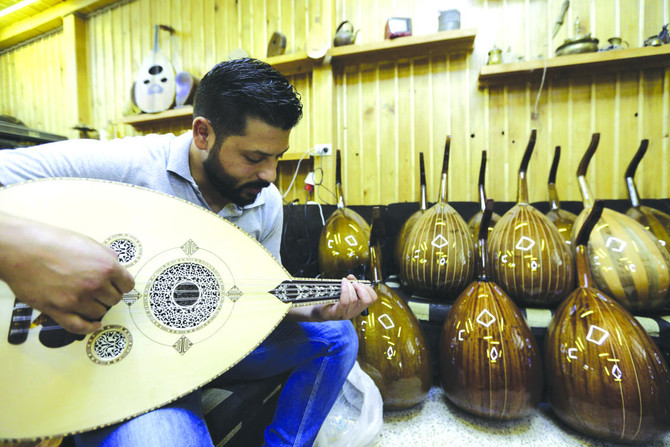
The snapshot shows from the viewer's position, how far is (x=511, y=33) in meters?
2.10

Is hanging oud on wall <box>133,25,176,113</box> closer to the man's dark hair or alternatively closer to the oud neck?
the man's dark hair

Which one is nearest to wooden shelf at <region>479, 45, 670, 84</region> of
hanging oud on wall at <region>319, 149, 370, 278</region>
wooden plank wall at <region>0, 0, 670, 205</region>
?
wooden plank wall at <region>0, 0, 670, 205</region>

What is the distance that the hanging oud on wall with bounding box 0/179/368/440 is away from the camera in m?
0.57

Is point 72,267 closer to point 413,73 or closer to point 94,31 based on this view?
point 413,73

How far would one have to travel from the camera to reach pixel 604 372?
0.99 metres

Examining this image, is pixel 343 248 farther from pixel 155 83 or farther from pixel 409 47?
pixel 155 83

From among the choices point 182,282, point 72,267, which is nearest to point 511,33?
point 182,282

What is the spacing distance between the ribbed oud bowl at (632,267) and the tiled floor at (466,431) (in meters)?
0.51

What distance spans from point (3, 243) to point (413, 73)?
2.46 meters

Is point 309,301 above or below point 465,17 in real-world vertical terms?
below

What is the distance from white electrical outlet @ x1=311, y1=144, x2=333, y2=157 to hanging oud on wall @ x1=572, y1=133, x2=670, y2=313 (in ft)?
5.58

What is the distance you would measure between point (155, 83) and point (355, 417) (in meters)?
3.29

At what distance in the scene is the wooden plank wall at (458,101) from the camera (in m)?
1.94

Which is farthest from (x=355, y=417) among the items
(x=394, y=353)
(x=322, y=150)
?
(x=322, y=150)
